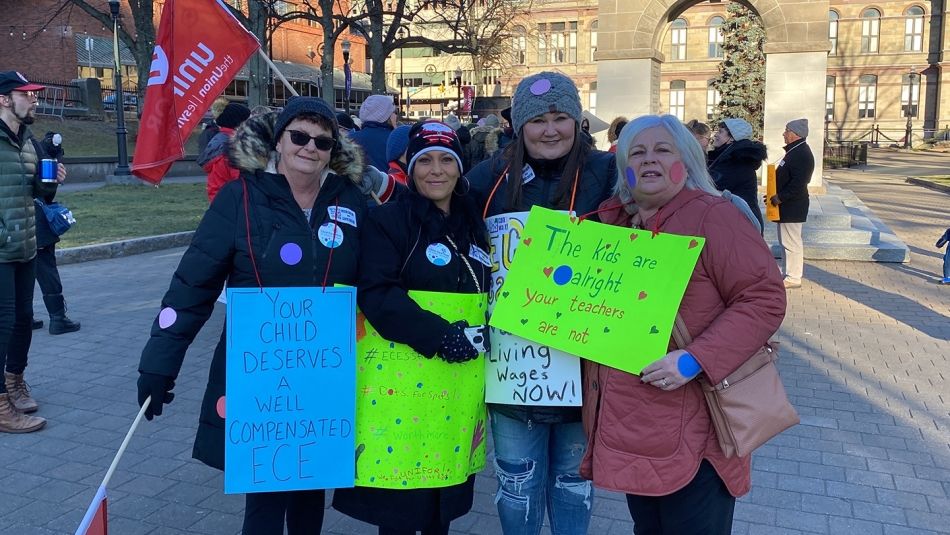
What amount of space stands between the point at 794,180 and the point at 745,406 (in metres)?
7.73

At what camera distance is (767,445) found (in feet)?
15.7

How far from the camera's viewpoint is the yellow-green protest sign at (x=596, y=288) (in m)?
2.30

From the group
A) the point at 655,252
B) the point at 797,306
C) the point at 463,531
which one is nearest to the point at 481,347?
the point at 655,252

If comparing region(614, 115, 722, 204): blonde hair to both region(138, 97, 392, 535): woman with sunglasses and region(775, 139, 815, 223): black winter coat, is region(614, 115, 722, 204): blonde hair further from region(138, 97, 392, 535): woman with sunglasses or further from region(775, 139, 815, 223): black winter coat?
region(775, 139, 815, 223): black winter coat

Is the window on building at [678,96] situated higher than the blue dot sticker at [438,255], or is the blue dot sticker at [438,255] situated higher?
the window on building at [678,96]

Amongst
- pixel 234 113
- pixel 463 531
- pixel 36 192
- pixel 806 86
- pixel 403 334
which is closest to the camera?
pixel 403 334

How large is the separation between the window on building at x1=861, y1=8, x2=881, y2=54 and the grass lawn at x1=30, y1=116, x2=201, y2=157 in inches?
1789

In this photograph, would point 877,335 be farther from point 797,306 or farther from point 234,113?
point 234,113

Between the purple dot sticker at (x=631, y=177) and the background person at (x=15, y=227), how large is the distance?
425cm

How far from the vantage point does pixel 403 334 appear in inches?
101

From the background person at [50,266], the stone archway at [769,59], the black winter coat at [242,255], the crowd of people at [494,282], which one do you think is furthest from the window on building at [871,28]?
the black winter coat at [242,255]

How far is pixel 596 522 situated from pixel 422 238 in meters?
2.02

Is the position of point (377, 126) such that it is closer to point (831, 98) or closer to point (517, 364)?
point (517, 364)

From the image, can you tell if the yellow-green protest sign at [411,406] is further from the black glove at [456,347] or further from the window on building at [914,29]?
the window on building at [914,29]
